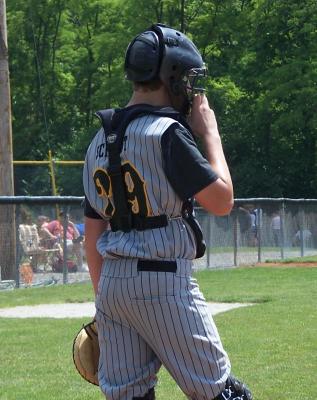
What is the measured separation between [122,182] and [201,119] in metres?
0.43

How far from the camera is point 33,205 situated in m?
18.5

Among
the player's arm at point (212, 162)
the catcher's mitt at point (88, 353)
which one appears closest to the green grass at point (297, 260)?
the catcher's mitt at point (88, 353)

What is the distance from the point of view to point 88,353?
416 cm

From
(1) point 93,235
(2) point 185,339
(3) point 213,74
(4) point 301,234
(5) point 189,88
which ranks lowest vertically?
(4) point 301,234

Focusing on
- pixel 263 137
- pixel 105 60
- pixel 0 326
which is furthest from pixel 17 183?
pixel 0 326

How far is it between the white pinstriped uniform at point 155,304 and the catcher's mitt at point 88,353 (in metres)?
0.36

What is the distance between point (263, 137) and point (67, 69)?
940cm

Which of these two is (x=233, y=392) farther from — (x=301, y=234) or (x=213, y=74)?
(x=213, y=74)

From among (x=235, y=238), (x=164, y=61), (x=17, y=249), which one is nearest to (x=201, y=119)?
(x=164, y=61)

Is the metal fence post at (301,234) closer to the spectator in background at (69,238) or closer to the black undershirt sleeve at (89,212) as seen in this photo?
the spectator in background at (69,238)

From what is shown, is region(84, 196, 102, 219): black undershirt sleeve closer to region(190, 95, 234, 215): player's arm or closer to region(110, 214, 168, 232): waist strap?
region(110, 214, 168, 232): waist strap

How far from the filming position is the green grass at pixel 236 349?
698 cm

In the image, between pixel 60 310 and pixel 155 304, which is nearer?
pixel 155 304

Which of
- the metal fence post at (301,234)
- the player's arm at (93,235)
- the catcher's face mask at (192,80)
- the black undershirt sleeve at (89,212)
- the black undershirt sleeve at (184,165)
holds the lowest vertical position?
the metal fence post at (301,234)
